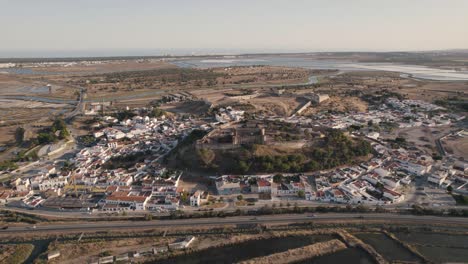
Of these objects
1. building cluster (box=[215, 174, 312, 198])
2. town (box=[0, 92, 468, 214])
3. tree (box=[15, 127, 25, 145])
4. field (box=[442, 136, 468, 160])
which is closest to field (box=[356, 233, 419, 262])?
town (box=[0, 92, 468, 214])

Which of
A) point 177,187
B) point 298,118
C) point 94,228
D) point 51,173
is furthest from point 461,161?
point 51,173

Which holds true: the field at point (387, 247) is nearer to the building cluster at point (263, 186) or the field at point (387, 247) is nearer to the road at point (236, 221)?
the road at point (236, 221)

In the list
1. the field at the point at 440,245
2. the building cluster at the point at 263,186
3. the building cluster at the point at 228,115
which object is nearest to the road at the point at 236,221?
the field at the point at 440,245

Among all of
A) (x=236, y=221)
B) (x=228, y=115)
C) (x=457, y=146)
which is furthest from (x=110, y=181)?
(x=457, y=146)

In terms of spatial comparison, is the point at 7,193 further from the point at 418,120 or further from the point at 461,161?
the point at 418,120

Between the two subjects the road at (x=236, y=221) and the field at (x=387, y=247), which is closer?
the field at (x=387, y=247)

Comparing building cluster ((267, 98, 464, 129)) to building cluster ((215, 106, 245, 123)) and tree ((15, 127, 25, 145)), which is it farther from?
tree ((15, 127, 25, 145))
